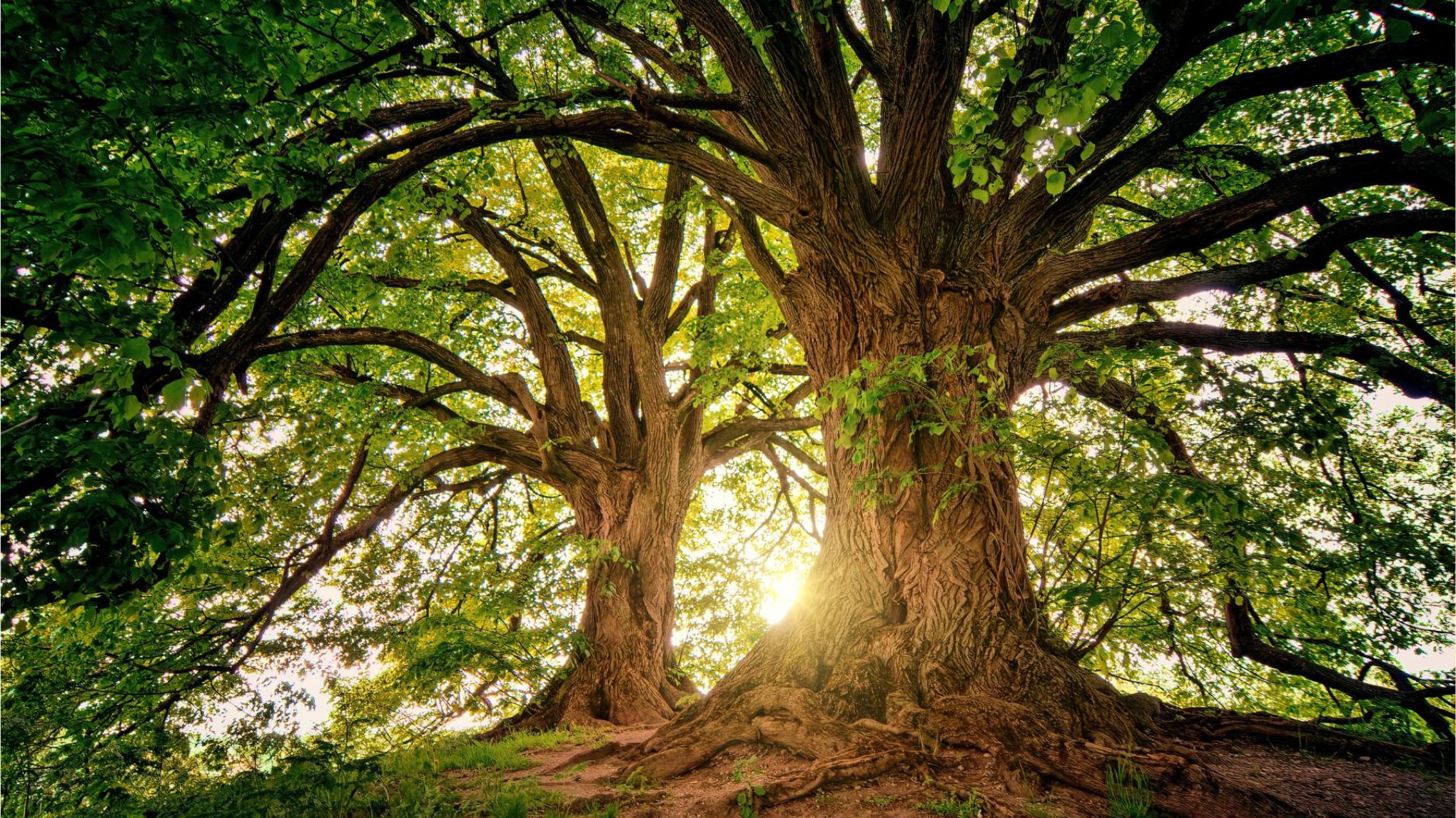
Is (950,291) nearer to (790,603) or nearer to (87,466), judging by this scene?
(790,603)

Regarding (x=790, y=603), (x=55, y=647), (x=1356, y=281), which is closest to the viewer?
(x=790, y=603)

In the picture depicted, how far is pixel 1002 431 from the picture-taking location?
3.25 metres

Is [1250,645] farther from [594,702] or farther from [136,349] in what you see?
[136,349]

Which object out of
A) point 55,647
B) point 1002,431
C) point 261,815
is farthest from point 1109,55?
point 55,647

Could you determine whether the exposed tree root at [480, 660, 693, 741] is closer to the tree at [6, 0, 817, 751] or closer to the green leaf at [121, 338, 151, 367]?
the tree at [6, 0, 817, 751]

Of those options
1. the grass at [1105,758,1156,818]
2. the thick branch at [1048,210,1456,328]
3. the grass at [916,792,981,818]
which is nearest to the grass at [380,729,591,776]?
the grass at [916,792,981,818]

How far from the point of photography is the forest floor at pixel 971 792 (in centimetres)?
251

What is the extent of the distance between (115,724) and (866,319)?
711cm

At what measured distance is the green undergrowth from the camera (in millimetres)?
2986

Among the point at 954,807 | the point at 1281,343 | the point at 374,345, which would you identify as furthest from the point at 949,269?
the point at 374,345

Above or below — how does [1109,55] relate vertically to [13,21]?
above

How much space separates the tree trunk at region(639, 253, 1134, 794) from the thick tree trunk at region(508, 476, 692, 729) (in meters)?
2.90

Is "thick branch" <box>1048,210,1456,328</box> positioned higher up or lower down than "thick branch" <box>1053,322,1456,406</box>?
higher up

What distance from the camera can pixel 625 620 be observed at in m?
6.98
